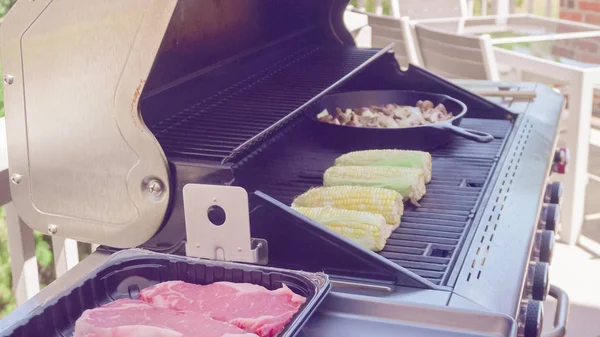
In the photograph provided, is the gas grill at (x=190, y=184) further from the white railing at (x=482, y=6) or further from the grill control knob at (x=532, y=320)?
the white railing at (x=482, y=6)

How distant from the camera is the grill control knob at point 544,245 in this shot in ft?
4.50

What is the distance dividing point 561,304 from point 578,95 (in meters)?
1.37

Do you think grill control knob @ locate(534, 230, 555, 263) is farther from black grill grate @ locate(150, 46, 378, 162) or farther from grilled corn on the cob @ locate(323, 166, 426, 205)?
black grill grate @ locate(150, 46, 378, 162)

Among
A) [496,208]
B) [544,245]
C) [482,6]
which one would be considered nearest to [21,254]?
[496,208]

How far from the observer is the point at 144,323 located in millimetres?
885

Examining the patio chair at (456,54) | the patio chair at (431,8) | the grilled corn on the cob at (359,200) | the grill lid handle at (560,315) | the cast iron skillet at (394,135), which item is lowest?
the grill lid handle at (560,315)

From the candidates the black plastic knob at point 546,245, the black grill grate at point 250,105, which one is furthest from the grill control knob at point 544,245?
the black grill grate at point 250,105

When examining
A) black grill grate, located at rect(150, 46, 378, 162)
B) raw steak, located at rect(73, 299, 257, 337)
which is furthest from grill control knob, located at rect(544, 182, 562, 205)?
raw steak, located at rect(73, 299, 257, 337)

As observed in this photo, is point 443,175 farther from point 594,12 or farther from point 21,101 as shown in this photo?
point 594,12

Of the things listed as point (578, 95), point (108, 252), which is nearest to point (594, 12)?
point (578, 95)

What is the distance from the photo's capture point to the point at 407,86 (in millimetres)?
1832

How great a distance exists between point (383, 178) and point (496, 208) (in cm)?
22

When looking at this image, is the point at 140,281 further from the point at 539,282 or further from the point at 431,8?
the point at 431,8

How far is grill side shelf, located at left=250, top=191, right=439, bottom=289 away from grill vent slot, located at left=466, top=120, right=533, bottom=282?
112 millimetres
